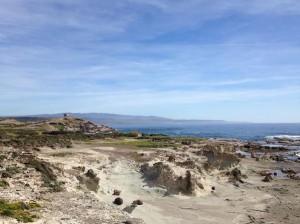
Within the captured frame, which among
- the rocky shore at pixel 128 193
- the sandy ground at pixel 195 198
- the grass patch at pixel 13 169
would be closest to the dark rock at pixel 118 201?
the rocky shore at pixel 128 193

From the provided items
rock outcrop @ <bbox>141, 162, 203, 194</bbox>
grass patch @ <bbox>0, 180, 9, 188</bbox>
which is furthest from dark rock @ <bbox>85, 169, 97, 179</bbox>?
grass patch @ <bbox>0, 180, 9, 188</bbox>

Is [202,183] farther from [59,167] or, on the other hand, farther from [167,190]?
[59,167]

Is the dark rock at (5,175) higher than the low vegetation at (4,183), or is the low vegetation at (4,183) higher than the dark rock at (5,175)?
the dark rock at (5,175)

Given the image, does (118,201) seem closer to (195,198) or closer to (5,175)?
(195,198)

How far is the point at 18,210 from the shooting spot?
1988 centimetres

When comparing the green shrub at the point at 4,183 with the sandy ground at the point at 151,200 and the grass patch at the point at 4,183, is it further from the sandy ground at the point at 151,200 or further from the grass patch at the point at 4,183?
the sandy ground at the point at 151,200

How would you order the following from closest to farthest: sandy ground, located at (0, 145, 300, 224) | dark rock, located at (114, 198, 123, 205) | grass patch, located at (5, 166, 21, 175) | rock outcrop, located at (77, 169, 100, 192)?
sandy ground, located at (0, 145, 300, 224) < dark rock, located at (114, 198, 123, 205) < grass patch, located at (5, 166, 21, 175) < rock outcrop, located at (77, 169, 100, 192)

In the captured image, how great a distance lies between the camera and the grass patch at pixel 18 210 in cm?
1889

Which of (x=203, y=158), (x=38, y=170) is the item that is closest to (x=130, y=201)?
(x=38, y=170)

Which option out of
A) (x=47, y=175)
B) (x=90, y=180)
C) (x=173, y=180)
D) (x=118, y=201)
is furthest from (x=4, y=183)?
(x=173, y=180)

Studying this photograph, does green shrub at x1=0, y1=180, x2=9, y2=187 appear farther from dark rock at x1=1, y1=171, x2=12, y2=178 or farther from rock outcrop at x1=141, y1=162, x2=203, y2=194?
rock outcrop at x1=141, y1=162, x2=203, y2=194

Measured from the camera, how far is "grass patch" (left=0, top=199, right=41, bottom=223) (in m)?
18.9

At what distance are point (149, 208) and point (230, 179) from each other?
16163mm

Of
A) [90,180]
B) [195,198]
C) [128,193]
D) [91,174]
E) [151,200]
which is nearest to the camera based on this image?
[151,200]
